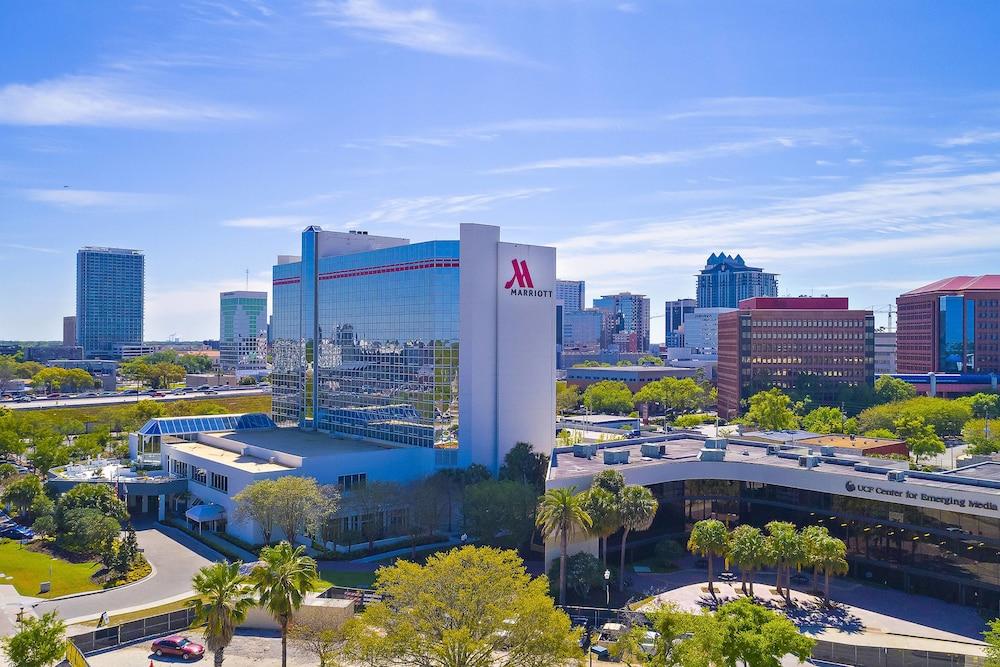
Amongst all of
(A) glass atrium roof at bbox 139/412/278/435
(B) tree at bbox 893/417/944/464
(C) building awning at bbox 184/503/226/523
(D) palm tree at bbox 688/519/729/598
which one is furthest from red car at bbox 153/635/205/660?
(B) tree at bbox 893/417/944/464

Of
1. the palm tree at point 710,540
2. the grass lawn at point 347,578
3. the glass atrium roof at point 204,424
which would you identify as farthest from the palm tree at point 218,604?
the glass atrium roof at point 204,424

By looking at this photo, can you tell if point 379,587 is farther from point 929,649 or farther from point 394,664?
point 929,649

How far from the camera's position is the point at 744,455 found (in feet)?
275

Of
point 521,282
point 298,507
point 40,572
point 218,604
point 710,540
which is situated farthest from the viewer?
point 521,282

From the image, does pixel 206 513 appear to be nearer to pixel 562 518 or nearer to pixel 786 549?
pixel 562 518

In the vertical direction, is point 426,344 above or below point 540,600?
above

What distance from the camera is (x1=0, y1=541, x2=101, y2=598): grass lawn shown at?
66.4 meters

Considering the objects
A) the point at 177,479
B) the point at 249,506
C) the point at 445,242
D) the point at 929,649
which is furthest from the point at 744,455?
the point at 177,479

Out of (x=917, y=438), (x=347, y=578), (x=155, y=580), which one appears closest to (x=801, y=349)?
(x=917, y=438)

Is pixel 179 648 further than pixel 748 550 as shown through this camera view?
No

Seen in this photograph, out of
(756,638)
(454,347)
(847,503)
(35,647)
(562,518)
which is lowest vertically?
(35,647)

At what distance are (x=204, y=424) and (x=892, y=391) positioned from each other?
139818 mm

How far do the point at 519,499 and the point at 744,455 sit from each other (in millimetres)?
25406

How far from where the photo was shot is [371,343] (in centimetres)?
10306
